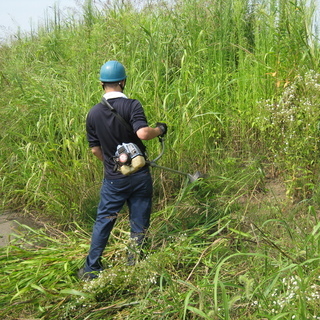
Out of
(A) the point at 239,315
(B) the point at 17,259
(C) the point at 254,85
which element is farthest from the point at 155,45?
(A) the point at 239,315

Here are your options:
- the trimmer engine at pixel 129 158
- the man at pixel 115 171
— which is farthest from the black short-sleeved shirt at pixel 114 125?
the trimmer engine at pixel 129 158

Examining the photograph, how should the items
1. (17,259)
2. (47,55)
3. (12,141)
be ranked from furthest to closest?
1. (47,55)
2. (12,141)
3. (17,259)

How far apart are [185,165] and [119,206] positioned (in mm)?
1107

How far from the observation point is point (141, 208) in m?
3.54

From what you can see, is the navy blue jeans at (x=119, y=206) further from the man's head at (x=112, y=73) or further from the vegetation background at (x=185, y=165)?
the man's head at (x=112, y=73)

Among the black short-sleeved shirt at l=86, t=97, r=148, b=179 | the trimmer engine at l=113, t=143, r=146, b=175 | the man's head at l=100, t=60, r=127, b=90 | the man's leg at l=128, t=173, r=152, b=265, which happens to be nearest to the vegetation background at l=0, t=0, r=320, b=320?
the man's leg at l=128, t=173, r=152, b=265

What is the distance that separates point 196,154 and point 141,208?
120cm

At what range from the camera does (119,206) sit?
356 cm

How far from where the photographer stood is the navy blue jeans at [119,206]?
349 cm

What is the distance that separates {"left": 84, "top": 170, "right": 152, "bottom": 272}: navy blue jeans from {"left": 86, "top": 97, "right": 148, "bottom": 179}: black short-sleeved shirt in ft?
0.30

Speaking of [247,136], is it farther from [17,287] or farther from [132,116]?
[17,287]

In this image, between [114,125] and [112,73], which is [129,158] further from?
[112,73]

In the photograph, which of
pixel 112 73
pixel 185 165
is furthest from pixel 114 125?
pixel 185 165

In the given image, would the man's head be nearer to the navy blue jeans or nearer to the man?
the man
